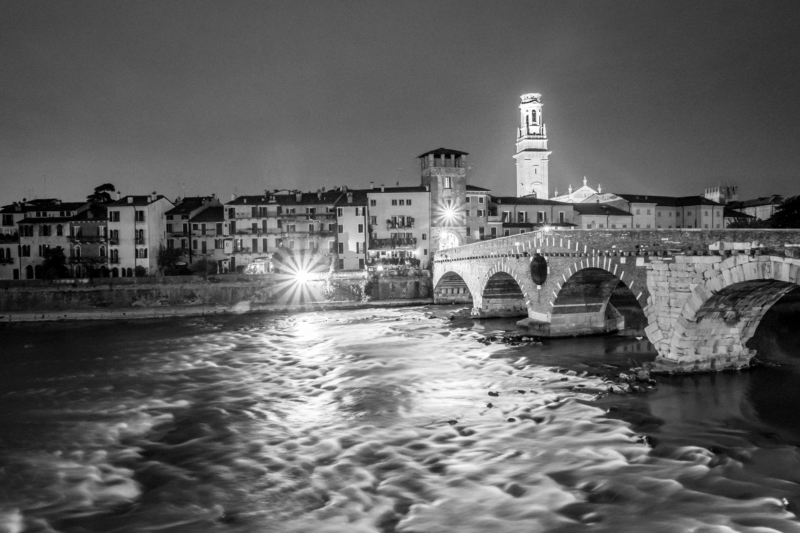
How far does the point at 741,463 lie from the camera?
13.4m

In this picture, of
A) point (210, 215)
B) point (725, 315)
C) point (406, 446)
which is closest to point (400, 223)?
point (210, 215)

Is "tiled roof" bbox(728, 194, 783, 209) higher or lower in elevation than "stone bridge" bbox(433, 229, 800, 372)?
higher

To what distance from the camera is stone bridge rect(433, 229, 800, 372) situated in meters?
16.6

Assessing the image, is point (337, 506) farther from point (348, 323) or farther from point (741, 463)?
point (348, 323)

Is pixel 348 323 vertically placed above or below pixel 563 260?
below

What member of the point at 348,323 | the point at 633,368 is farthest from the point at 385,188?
the point at 633,368

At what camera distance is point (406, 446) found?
15789 mm

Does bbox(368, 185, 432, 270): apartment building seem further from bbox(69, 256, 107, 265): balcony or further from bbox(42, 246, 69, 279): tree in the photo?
bbox(42, 246, 69, 279): tree

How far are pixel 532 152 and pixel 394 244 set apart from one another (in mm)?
39793

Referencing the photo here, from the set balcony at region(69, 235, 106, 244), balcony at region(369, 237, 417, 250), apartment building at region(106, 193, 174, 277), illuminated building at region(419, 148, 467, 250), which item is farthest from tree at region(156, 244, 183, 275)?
illuminated building at region(419, 148, 467, 250)

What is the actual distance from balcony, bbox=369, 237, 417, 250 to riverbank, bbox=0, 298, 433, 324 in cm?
1115

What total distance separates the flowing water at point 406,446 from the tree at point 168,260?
37.2 metres

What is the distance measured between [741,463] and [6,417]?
22252mm

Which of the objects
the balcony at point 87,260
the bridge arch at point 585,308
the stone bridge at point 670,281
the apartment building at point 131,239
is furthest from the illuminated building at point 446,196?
the balcony at point 87,260
